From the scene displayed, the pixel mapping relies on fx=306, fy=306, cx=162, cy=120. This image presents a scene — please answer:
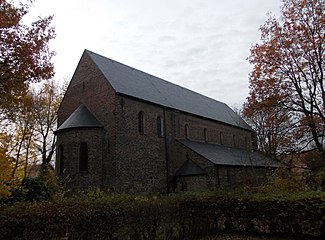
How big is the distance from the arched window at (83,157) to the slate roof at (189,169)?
791cm

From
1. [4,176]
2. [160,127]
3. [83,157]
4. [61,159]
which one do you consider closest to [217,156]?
[160,127]

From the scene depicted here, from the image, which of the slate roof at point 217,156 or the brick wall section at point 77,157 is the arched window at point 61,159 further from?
the slate roof at point 217,156

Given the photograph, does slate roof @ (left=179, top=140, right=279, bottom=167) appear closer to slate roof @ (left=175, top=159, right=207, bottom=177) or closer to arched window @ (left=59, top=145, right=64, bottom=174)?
slate roof @ (left=175, top=159, right=207, bottom=177)

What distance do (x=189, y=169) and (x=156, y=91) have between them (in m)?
8.03

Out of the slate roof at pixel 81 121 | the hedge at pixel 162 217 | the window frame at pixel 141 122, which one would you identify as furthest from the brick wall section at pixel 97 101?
the hedge at pixel 162 217

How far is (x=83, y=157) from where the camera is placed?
69.7ft

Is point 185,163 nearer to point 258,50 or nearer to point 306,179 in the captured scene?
point 306,179

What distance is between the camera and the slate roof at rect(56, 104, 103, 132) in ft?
70.6

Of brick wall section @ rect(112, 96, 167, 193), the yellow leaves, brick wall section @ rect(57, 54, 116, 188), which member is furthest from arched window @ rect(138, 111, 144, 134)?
the yellow leaves

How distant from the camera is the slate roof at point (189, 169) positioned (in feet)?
80.1

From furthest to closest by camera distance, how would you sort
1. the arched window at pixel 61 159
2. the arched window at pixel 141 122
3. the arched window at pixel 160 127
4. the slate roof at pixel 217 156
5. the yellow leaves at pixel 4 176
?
the arched window at pixel 160 127, the slate roof at pixel 217 156, the arched window at pixel 141 122, the arched window at pixel 61 159, the yellow leaves at pixel 4 176

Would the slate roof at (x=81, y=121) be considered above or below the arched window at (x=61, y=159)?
above

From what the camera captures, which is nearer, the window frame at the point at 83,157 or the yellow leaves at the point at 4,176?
the yellow leaves at the point at 4,176

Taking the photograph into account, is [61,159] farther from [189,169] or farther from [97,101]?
[189,169]
